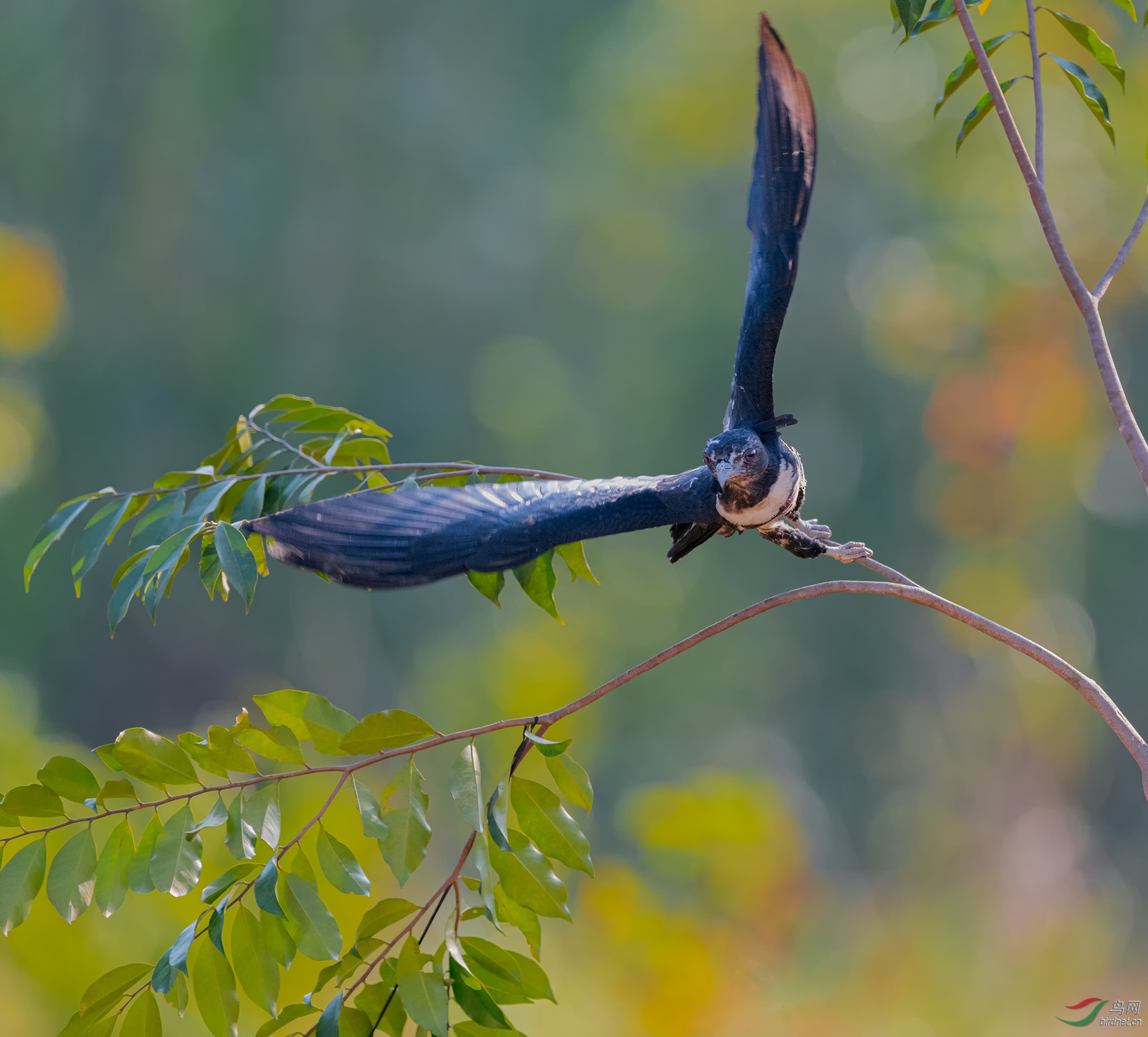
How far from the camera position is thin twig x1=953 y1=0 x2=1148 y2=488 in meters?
0.81

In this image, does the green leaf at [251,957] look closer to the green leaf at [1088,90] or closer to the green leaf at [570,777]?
the green leaf at [570,777]

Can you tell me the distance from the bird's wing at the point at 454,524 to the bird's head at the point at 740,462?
0.09ft

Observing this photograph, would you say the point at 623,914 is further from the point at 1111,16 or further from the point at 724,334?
the point at 1111,16

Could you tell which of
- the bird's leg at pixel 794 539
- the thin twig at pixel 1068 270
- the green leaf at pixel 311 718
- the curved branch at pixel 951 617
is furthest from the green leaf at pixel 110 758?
the thin twig at pixel 1068 270

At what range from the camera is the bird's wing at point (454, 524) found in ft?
2.52

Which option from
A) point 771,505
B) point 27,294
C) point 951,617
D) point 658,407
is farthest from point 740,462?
point 27,294

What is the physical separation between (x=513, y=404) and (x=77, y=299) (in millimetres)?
1943

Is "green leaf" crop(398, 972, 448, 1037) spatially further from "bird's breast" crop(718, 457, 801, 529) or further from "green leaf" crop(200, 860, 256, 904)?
"bird's breast" crop(718, 457, 801, 529)

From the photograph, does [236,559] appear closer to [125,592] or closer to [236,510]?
[125,592]

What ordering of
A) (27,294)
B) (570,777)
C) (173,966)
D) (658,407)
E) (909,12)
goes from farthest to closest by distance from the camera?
(658,407) < (27,294) < (909,12) < (570,777) < (173,966)

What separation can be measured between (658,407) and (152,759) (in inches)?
153

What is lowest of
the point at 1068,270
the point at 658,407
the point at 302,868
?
the point at 658,407

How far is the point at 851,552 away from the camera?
86 centimetres

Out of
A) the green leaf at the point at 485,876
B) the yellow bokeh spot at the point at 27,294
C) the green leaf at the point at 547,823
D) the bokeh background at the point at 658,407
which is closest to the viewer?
the green leaf at the point at 485,876
